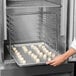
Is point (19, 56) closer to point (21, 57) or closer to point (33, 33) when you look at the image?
point (21, 57)

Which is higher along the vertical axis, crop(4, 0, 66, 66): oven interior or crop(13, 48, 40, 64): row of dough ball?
crop(4, 0, 66, 66): oven interior

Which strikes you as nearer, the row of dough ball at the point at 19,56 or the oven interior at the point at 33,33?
the row of dough ball at the point at 19,56

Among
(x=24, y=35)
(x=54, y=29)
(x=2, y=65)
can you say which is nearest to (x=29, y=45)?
(x=24, y=35)

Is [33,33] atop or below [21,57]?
atop

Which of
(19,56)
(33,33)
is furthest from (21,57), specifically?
(33,33)

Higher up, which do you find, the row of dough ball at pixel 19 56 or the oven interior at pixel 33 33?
the oven interior at pixel 33 33

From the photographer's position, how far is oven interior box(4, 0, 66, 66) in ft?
6.15

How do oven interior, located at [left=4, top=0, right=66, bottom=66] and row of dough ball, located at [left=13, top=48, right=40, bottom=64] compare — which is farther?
oven interior, located at [left=4, top=0, right=66, bottom=66]

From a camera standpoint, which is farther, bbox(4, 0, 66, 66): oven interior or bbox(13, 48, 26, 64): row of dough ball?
bbox(4, 0, 66, 66): oven interior

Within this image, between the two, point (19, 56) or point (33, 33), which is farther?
point (33, 33)

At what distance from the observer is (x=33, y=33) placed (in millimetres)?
2299

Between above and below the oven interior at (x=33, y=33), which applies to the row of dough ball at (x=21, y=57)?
below

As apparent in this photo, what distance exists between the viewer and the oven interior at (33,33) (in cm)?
188

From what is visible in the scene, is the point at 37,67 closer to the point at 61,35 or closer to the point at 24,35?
the point at 61,35
